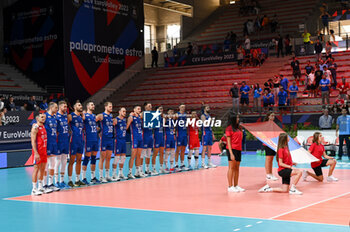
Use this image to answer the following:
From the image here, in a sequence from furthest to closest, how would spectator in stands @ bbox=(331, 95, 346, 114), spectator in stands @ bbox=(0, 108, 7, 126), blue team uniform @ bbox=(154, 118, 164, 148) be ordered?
spectator in stands @ bbox=(331, 95, 346, 114) < spectator in stands @ bbox=(0, 108, 7, 126) < blue team uniform @ bbox=(154, 118, 164, 148)

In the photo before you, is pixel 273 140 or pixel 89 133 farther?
pixel 273 140

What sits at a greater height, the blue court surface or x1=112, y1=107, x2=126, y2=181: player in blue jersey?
x1=112, y1=107, x2=126, y2=181: player in blue jersey

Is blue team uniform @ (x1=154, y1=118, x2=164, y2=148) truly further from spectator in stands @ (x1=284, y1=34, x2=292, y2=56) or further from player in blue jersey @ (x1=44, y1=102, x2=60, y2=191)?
spectator in stands @ (x1=284, y1=34, x2=292, y2=56)

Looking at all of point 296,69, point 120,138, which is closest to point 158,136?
point 120,138

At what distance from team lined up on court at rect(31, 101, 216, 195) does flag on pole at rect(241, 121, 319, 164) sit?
2980mm

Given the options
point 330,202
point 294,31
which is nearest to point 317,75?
point 294,31

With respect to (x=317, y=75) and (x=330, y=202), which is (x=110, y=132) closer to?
(x=330, y=202)

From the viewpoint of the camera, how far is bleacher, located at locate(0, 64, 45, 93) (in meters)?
30.4

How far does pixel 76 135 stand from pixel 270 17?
2771cm

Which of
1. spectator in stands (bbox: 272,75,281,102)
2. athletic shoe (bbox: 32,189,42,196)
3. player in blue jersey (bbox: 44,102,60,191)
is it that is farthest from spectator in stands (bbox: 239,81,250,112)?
athletic shoe (bbox: 32,189,42,196)

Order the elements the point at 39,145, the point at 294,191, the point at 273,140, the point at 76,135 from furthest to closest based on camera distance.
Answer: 1. the point at 273,140
2. the point at 76,135
3. the point at 39,145
4. the point at 294,191

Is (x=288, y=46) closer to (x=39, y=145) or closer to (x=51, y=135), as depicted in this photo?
(x=51, y=135)

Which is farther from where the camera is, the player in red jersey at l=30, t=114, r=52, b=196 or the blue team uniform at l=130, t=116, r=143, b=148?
the blue team uniform at l=130, t=116, r=143, b=148

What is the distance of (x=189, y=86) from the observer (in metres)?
33.3
